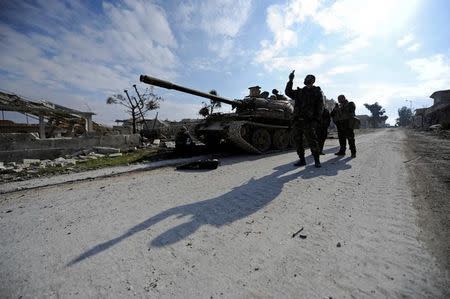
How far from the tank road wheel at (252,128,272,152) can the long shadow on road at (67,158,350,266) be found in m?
5.02

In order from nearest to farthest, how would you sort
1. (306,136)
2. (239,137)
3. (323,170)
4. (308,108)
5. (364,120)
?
(323,170), (308,108), (306,136), (239,137), (364,120)

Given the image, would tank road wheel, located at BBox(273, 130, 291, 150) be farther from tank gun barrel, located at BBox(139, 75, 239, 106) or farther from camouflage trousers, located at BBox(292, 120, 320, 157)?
camouflage trousers, located at BBox(292, 120, 320, 157)

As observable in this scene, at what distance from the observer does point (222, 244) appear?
2.60m

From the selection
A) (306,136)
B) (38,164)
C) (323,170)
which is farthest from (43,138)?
(323,170)

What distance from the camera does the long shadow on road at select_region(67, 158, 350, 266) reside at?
2.71 metres

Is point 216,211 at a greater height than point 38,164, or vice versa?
point 38,164

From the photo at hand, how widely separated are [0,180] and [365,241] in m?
7.22

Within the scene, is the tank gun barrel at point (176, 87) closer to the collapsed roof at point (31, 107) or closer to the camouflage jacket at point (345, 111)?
the camouflage jacket at point (345, 111)

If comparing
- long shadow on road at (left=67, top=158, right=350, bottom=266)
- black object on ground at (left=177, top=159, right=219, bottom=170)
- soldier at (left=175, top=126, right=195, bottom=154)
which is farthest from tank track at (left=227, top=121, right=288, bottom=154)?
long shadow on road at (left=67, top=158, right=350, bottom=266)

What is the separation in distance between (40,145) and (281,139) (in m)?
8.91

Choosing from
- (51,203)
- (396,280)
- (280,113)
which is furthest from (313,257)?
(280,113)

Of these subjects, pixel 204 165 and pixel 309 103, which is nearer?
pixel 309 103

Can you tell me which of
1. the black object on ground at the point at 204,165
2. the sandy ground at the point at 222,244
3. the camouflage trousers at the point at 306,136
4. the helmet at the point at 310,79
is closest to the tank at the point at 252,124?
the black object on ground at the point at 204,165

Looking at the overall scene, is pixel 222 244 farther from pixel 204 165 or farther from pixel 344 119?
pixel 344 119
